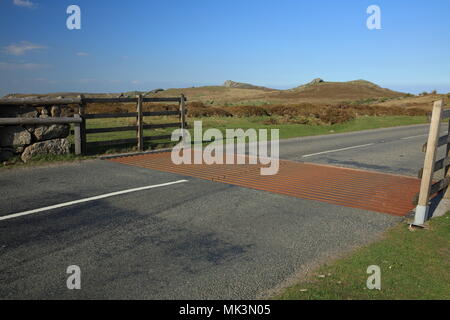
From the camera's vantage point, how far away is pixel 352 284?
406 cm

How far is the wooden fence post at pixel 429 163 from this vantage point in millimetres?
5926

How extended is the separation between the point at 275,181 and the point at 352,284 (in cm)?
511

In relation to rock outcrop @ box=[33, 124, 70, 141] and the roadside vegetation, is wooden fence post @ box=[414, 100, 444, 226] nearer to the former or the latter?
rock outcrop @ box=[33, 124, 70, 141]

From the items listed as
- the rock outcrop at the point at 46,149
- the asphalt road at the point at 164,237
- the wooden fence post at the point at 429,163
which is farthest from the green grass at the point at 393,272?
the rock outcrop at the point at 46,149

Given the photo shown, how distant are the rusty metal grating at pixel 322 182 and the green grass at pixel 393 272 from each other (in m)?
1.58

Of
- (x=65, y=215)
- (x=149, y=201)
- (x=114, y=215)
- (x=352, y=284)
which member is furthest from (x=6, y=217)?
(x=352, y=284)

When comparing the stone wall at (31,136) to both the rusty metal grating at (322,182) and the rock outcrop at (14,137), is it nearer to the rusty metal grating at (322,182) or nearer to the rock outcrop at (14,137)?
the rock outcrop at (14,137)

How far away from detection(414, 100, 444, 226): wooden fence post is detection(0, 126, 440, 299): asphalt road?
17.7 inches

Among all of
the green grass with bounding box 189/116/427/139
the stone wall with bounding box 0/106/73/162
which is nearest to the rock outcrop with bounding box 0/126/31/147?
the stone wall with bounding box 0/106/73/162

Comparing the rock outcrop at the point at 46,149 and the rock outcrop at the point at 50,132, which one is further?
the rock outcrop at the point at 50,132

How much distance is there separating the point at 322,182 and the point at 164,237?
4896 mm

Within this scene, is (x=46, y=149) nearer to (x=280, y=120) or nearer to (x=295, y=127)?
(x=295, y=127)
